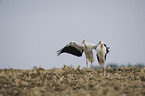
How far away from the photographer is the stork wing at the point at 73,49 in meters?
9.95

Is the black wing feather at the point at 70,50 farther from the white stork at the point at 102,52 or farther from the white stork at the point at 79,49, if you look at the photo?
the white stork at the point at 102,52

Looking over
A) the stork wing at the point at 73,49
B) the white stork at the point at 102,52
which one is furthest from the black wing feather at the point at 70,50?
the white stork at the point at 102,52

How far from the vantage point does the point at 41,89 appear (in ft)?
16.3

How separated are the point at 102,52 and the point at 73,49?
172 cm

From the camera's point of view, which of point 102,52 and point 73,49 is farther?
point 73,49

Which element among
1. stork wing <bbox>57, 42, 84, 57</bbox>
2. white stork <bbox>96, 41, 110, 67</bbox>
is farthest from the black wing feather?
white stork <bbox>96, 41, 110, 67</bbox>

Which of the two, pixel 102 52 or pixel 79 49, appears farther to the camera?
pixel 79 49

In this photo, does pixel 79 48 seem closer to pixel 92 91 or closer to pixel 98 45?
pixel 98 45

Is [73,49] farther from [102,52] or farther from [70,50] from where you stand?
[102,52]

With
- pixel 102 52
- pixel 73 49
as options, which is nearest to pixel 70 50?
pixel 73 49

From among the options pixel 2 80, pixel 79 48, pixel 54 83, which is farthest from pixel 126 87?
pixel 79 48

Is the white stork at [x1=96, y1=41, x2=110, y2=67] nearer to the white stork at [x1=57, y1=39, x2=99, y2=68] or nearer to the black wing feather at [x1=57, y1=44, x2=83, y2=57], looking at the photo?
the white stork at [x1=57, y1=39, x2=99, y2=68]

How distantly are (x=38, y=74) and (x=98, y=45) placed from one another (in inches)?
147

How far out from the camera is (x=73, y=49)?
10.2 metres
